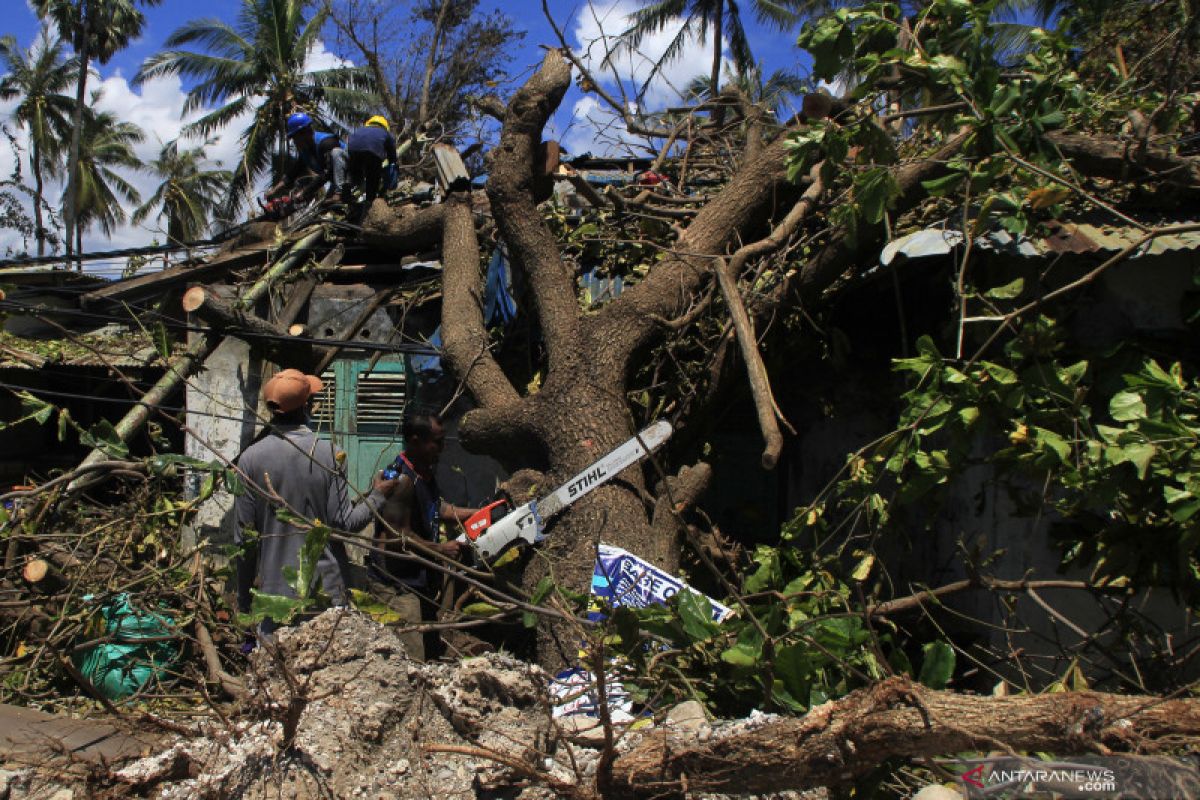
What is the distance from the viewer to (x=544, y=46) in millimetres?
5922

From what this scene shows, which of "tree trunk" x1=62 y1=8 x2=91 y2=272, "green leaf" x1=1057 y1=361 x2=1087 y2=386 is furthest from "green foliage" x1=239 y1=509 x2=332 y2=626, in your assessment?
"tree trunk" x1=62 y1=8 x2=91 y2=272

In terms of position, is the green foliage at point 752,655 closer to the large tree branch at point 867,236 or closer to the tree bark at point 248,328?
the large tree branch at point 867,236

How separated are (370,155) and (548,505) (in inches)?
168

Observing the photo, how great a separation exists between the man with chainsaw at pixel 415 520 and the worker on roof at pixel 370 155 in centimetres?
338

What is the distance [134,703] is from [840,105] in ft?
17.0

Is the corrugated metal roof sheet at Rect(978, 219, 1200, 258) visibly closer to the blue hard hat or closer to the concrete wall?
the concrete wall

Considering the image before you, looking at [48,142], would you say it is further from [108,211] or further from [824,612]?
[824,612]

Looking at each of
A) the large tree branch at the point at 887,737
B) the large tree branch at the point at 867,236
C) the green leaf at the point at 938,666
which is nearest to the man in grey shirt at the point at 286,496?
the large tree branch at the point at 887,737

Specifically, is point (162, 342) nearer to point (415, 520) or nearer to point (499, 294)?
point (415, 520)

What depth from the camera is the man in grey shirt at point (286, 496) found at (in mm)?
4230

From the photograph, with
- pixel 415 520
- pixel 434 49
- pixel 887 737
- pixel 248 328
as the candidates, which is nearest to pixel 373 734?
pixel 887 737

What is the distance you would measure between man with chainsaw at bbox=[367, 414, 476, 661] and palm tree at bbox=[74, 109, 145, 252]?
1326 inches

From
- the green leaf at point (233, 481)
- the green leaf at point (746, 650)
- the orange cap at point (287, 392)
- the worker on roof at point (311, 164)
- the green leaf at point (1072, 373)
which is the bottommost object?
the green leaf at point (746, 650)

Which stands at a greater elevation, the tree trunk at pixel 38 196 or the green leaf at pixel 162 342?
the tree trunk at pixel 38 196
